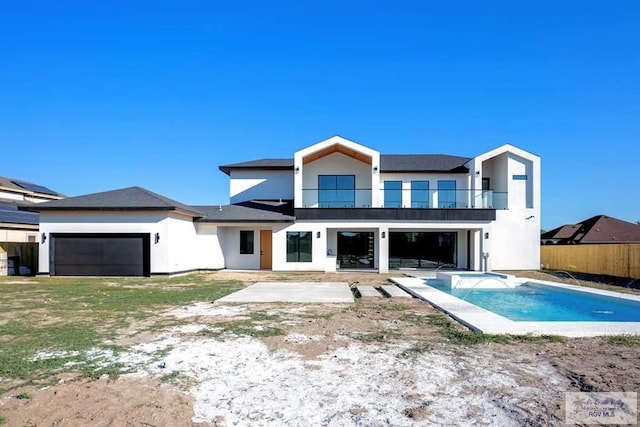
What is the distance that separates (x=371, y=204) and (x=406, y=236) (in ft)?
11.2

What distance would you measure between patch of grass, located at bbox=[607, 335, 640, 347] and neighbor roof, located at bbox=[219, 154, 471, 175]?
17.5 metres

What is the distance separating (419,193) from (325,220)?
22.1 feet

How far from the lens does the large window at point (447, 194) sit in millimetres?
23031

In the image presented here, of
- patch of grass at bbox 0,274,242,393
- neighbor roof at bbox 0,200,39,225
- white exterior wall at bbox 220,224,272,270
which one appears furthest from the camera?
white exterior wall at bbox 220,224,272,270

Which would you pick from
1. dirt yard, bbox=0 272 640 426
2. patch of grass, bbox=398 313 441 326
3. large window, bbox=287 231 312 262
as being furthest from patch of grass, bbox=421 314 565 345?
large window, bbox=287 231 312 262

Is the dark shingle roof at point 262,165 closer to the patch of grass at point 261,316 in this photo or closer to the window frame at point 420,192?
the window frame at point 420,192

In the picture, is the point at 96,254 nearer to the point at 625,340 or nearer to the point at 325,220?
the point at 325,220

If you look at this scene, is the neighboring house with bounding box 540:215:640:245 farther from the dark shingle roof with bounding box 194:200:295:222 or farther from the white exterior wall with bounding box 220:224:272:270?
the white exterior wall with bounding box 220:224:272:270

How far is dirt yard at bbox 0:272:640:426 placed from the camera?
383cm

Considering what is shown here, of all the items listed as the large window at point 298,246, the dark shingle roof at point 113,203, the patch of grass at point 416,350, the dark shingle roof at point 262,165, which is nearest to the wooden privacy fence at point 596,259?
the large window at point 298,246

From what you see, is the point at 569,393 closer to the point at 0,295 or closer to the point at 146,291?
the point at 146,291

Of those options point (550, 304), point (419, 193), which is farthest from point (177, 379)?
point (419, 193)

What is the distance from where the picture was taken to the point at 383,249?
Result: 20906 mm

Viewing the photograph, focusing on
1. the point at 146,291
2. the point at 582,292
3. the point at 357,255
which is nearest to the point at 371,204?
the point at 357,255
